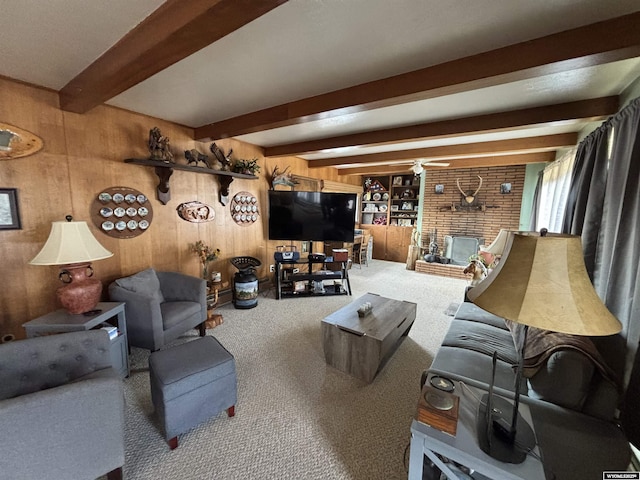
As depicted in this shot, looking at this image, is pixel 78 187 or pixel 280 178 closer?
pixel 78 187

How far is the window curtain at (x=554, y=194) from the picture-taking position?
2.82 meters

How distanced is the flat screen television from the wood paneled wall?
102 cm

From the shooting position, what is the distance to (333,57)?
1.64 m

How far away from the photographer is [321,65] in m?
1.74

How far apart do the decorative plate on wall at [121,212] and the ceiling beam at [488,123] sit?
7.89 feet

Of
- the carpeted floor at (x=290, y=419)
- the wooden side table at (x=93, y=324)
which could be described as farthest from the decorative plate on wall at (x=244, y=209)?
the wooden side table at (x=93, y=324)

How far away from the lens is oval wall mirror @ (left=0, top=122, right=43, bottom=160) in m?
1.94

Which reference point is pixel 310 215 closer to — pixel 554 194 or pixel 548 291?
pixel 554 194

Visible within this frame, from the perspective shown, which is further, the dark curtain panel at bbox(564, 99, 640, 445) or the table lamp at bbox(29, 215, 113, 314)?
the table lamp at bbox(29, 215, 113, 314)

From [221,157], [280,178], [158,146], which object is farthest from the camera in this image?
[280,178]

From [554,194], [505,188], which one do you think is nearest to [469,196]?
[505,188]

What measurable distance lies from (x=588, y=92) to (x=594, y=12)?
119cm

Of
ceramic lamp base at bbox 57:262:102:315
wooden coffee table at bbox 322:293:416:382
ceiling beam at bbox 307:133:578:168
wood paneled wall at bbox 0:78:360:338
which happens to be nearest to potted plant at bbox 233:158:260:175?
wood paneled wall at bbox 0:78:360:338

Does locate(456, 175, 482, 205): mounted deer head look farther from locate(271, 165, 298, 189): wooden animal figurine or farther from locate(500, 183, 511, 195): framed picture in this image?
locate(271, 165, 298, 189): wooden animal figurine
